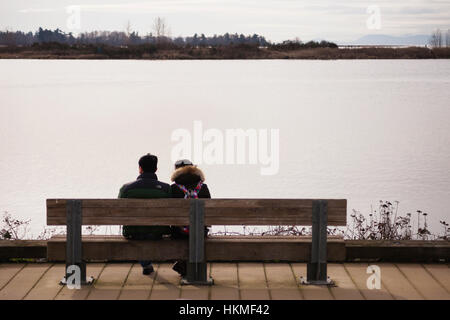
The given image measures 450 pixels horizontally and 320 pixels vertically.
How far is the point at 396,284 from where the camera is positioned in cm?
583

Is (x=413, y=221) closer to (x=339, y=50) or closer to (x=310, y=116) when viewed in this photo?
(x=310, y=116)

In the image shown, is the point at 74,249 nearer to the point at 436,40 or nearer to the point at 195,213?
the point at 195,213

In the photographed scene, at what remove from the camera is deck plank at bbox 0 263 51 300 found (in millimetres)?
5570

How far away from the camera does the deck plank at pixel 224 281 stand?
18.3 ft

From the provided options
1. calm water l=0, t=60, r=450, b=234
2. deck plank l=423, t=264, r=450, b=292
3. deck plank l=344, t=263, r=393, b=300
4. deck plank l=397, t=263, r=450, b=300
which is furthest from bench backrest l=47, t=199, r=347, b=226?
calm water l=0, t=60, r=450, b=234

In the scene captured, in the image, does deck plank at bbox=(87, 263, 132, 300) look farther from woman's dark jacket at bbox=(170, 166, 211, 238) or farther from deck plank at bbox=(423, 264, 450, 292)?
deck plank at bbox=(423, 264, 450, 292)

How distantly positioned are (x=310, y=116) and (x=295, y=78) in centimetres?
1867

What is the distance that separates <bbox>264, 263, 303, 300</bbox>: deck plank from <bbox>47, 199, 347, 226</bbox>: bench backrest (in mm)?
499

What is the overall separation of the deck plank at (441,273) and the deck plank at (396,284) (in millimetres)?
247

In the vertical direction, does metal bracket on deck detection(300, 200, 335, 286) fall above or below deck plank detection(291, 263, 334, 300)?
above

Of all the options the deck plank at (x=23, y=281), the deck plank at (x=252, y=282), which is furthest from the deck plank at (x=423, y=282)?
the deck plank at (x=23, y=281)

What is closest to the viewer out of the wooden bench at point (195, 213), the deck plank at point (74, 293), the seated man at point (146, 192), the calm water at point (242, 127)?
the deck plank at point (74, 293)

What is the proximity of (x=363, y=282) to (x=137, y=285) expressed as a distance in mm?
1703

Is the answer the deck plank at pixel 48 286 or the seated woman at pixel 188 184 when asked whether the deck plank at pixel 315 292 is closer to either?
the seated woman at pixel 188 184
